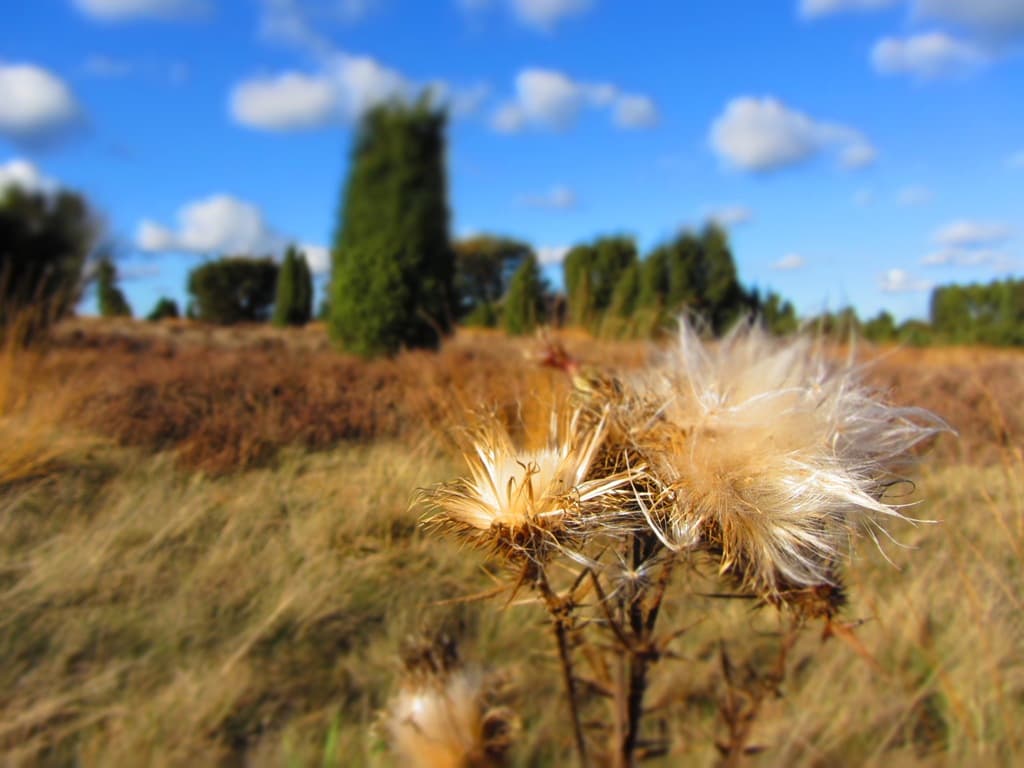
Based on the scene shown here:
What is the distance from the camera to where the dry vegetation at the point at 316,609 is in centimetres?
203

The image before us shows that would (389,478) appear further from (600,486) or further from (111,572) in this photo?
(600,486)

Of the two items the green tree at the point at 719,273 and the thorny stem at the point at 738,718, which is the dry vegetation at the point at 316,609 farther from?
the green tree at the point at 719,273

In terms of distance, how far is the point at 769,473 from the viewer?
3.38 ft

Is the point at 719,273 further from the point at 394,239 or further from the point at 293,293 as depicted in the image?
the point at 293,293

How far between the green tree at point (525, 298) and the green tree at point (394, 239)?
866 millimetres

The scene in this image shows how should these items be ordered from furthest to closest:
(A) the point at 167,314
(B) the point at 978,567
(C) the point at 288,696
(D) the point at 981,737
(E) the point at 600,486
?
(A) the point at 167,314, (B) the point at 978,567, (C) the point at 288,696, (D) the point at 981,737, (E) the point at 600,486

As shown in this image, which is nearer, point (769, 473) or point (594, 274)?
point (769, 473)

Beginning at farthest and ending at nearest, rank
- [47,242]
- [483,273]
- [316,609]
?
[483,273]
[47,242]
[316,609]

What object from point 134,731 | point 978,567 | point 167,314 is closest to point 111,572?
point 134,731

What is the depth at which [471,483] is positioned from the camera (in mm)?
966

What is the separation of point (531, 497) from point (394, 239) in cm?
822

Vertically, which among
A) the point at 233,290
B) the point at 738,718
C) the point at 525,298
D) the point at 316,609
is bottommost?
the point at 316,609

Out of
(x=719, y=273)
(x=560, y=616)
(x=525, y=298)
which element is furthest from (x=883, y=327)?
(x=560, y=616)

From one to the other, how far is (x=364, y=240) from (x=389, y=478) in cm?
582
